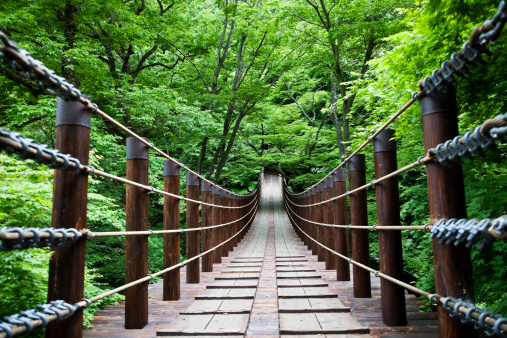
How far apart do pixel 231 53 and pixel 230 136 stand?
3584 millimetres

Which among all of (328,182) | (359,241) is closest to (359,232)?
(359,241)

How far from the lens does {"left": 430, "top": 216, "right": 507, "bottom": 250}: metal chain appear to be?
82cm

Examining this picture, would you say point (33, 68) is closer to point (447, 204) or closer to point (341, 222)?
point (447, 204)

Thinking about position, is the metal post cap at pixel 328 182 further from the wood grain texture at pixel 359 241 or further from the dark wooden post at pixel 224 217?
the dark wooden post at pixel 224 217

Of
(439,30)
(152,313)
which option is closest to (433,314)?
(439,30)

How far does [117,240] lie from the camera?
25.8ft

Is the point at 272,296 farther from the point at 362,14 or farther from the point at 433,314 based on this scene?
the point at 362,14

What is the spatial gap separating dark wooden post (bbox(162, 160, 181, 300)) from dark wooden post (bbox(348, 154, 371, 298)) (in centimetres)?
143

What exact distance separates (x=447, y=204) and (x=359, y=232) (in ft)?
5.08

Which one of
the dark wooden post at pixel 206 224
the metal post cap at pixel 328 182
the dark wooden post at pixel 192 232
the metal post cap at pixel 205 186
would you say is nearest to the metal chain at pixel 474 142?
the dark wooden post at pixel 192 232

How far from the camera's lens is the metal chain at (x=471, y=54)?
32.4 inches

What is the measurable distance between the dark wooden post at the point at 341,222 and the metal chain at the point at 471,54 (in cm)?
242

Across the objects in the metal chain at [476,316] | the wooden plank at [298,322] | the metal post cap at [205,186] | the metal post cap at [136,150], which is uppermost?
the metal post cap at [136,150]

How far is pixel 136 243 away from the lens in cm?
214
